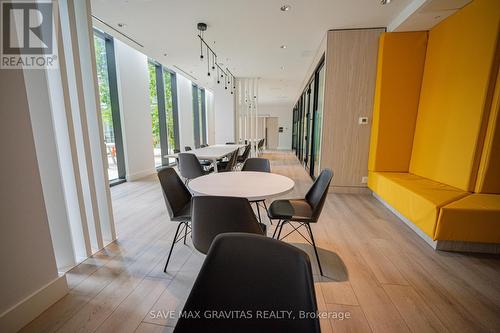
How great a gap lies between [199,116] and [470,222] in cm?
941

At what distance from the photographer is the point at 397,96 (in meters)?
3.36

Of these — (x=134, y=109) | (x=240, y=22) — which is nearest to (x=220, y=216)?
(x=240, y=22)

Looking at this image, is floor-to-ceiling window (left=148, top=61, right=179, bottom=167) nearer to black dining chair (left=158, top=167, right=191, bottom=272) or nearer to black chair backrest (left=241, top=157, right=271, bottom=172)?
black chair backrest (left=241, top=157, right=271, bottom=172)

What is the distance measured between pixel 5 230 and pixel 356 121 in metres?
4.49

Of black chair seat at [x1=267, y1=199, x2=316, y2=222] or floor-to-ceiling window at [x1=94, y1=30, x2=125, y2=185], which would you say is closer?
black chair seat at [x1=267, y1=199, x2=316, y2=222]

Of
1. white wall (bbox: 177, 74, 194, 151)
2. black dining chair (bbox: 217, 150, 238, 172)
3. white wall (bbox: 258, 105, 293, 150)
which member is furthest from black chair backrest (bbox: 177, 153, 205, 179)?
white wall (bbox: 258, 105, 293, 150)

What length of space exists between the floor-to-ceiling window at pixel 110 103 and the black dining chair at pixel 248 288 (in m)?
4.59

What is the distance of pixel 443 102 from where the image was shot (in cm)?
275

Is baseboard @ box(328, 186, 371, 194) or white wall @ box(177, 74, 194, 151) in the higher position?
white wall @ box(177, 74, 194, 151)

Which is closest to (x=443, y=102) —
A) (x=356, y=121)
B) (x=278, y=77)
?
(x=356, y=121)

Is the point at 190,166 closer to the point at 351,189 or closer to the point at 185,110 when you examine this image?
the point at 351,189

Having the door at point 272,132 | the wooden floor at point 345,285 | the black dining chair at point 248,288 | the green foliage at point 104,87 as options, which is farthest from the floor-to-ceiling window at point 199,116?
the black dining chair at point 248,288

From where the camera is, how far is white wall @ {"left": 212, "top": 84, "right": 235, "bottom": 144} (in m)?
7.22

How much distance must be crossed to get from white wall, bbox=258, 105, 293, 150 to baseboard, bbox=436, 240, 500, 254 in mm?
12191
